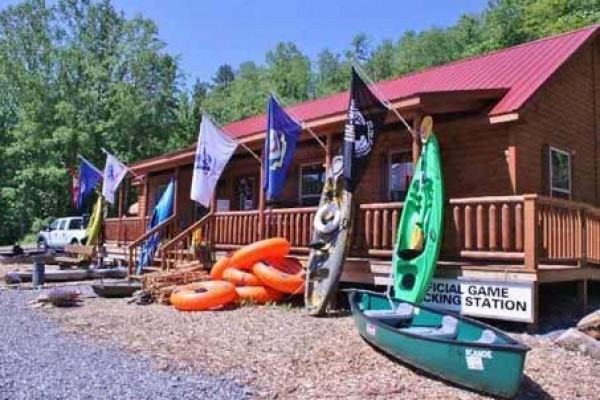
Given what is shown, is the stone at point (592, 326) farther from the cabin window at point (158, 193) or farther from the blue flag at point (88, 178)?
the blue flag at point (88, 178)

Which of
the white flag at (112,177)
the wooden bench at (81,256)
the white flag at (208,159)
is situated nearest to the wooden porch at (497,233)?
the white flag at (208,159)

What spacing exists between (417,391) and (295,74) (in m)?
58.1

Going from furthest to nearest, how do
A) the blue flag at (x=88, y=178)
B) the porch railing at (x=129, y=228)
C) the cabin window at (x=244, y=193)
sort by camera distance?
the blue flag at (x=88, y=178) < the porch railing at (x=129, y=228) < the cabin window at (x=244, y=193)

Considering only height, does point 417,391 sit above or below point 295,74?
below

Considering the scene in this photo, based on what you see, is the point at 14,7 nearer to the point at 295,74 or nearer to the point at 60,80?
the point at 60,80

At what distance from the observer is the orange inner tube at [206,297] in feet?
35.2

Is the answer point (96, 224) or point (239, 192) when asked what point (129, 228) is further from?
point (239, 192)

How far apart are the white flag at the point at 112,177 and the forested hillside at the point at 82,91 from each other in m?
22.4

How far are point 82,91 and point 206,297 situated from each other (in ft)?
119

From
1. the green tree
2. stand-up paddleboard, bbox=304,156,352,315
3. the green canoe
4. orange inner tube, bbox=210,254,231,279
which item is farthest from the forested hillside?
→ the green canoe

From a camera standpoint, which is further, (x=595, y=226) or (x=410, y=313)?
(x=595, y=226)

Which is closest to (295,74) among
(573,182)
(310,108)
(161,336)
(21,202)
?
(21,202)

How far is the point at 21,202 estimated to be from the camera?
137ft

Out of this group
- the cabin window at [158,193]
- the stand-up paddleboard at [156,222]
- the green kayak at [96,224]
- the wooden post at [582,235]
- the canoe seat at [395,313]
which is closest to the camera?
the canoe seat at [395,313]
